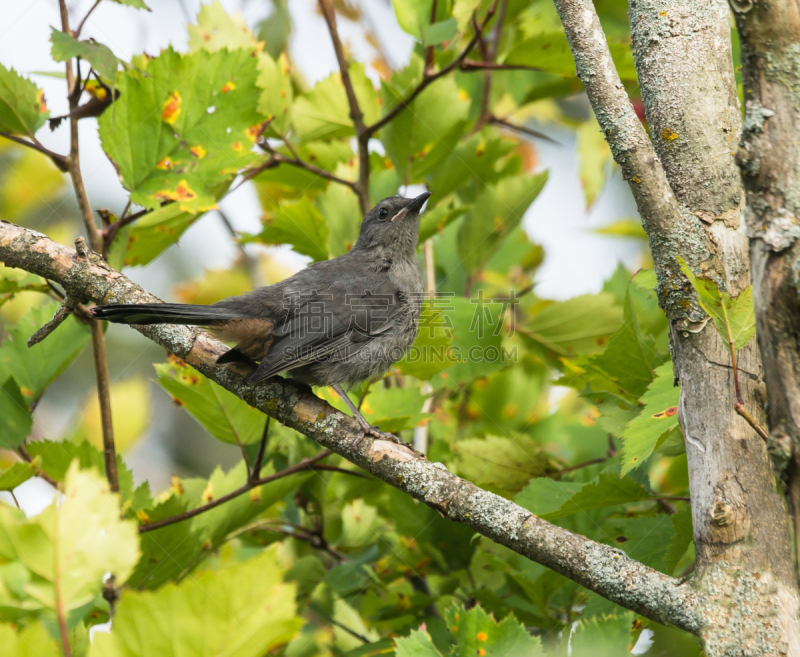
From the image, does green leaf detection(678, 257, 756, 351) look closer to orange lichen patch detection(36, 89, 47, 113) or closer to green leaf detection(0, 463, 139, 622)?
green leaf detection(0, 463, 139, 622)

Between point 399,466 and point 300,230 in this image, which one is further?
point 300,230

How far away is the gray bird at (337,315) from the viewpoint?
9.53 feet

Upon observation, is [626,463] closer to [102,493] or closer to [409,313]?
[102,493]

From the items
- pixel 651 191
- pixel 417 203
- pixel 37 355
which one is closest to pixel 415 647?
pixel 651 191

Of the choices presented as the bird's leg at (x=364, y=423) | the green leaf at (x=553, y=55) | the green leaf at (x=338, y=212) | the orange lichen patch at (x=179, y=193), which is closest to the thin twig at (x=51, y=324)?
the orange lichen patch at (x=179, y=193)

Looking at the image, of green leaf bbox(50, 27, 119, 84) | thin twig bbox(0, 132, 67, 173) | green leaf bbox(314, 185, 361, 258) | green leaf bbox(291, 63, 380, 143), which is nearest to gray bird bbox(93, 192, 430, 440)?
green leaf bbox(314, 185, 361, 258)

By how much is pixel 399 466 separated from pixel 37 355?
1545 mm

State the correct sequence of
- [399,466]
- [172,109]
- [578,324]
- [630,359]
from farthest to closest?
[578,324], [172,109], [630,359], [399,466]

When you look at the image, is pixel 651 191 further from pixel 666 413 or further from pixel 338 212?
pixel 338 212

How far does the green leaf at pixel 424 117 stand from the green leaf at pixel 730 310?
181cm

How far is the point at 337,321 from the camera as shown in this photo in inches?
132

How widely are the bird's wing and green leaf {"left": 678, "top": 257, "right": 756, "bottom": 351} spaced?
1.77 metres

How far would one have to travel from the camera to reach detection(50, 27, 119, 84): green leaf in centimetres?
224

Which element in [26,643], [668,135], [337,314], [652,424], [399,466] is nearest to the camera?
[26,643]
